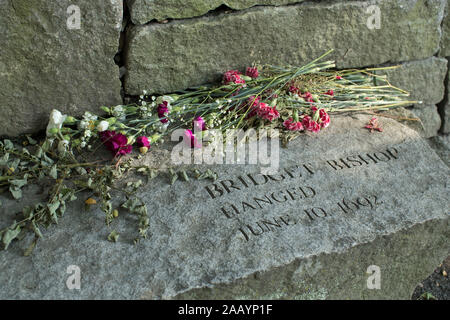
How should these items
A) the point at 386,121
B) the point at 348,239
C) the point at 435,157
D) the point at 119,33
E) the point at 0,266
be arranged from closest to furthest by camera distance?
the point at 0,266
the point at 348,239
the point at 119,33
the point at 435,157
the point at 386,121

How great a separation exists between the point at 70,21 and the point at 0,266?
3.95 feet

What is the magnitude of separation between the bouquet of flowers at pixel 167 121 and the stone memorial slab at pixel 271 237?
0.09 meters

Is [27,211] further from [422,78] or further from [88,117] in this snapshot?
[422,78]

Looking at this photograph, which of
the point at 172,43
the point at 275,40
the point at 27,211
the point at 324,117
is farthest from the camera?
the point at 275,40

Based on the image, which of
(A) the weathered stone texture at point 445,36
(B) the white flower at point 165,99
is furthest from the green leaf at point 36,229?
(A) the weathered stone texture at point 445,36

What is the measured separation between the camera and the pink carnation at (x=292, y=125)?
2.68 metres

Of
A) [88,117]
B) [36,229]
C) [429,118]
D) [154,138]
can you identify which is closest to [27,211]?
[36,229]

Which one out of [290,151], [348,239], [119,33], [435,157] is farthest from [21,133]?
[435,157]

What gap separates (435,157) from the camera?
272 cm

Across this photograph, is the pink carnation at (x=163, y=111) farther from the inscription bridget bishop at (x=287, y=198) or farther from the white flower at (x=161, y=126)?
the inscription bridget bishop at (x=287, y=198)

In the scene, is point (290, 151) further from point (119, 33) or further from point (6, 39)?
point (6, 39)

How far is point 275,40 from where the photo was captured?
2.88m

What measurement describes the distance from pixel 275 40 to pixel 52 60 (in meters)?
1.26

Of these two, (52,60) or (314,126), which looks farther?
(314,126)
